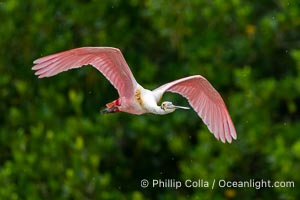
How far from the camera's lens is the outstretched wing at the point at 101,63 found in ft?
17.4

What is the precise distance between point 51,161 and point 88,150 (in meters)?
0.29

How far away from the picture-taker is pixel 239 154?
850 cm

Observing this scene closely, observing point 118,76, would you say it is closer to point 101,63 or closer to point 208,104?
point 101,63

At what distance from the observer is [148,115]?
28.4 feet

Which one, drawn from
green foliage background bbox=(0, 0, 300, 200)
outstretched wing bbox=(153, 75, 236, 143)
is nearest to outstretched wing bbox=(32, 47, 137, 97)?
outstretched wing bbox=(153, 75, 236, 143)

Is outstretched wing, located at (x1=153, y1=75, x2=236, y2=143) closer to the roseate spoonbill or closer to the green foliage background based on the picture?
the roseate spoonbill

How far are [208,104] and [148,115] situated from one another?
2739 millimetres

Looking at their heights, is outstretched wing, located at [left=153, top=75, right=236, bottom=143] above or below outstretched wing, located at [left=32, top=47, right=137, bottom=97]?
below

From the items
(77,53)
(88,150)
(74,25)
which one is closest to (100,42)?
(74,25)

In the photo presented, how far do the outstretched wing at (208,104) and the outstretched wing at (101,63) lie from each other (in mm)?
357

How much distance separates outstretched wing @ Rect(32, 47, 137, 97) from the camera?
531 cm

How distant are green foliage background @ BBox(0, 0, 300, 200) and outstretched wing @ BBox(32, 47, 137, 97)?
2879 millimetres

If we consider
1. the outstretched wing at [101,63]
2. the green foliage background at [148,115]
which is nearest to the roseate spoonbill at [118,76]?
the outstretched wing at [101,63]

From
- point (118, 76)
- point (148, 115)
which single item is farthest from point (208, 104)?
point (148, 115)
